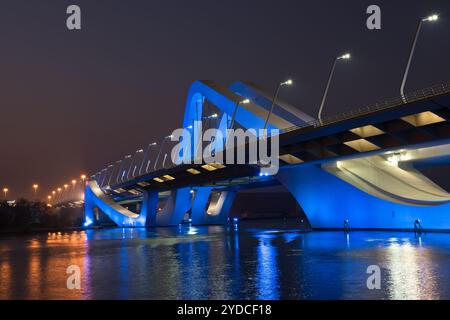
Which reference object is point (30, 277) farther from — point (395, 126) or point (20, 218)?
point (20, 218)

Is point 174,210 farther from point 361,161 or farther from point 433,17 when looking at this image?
point 433,17

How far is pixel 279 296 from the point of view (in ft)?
41.1

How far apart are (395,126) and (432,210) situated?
23.0 feet

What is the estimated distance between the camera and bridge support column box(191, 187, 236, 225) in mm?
92000

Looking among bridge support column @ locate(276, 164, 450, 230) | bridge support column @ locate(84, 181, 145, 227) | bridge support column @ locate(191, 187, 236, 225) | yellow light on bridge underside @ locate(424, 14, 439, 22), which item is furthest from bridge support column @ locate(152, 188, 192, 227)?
yellow light on bridge underside @ locate(424, 14, 439, 22)

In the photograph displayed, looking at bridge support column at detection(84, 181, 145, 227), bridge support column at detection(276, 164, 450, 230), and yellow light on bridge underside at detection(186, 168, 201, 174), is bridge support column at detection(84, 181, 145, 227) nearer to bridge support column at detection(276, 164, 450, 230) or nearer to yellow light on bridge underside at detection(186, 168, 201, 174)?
yellow light on bridge underside at detection(186, 168, 201, 174)

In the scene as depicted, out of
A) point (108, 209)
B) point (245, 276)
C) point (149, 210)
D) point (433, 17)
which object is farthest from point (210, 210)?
point (245, 276)

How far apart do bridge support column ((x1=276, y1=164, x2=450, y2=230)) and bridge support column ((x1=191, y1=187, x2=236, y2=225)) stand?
3824cm

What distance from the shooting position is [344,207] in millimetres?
48125

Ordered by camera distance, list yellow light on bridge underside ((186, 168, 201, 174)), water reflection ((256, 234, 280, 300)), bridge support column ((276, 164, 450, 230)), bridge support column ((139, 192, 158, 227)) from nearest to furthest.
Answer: water reflection ((256, 234, 280, 300)) → bridge support column ((276, 164, 450, 230)) → yellow light on bridge underside ((186, 168, 201, 174)) → bridge support column ((139, 192, 158, 227))

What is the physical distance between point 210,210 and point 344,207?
56.9 metres

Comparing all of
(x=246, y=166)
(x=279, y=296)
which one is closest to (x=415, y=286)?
(x=279, y=296)

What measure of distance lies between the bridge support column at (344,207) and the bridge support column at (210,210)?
125 ft

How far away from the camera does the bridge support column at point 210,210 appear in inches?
3622
